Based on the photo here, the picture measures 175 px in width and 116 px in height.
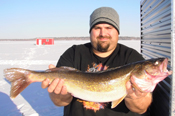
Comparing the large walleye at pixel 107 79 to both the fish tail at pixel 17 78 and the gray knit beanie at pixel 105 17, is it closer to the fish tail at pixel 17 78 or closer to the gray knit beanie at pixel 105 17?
the fish tail at pixel 17 78

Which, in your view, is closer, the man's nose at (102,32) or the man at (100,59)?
the man at (100,59)

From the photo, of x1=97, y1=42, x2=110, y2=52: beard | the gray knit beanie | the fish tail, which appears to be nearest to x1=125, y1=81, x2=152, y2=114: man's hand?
x1=97, y1=42, x2=110, y2=52: beard

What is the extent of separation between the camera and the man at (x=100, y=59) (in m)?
2.58

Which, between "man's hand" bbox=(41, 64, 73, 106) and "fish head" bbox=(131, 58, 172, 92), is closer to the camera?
"fish head" bbox=(131, 58, 172, 92)

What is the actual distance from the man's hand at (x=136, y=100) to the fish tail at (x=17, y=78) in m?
1.64

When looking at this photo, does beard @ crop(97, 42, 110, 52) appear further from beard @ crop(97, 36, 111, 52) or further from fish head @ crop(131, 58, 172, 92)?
fish head @ crop(131, 58, 172, 92)

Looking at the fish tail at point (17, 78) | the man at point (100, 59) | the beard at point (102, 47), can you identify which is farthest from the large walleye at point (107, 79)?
the beard at point (102, 47)

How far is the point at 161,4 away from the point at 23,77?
98.1 inches

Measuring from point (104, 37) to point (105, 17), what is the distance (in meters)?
0.37

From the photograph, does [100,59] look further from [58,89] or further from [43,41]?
[43,41]

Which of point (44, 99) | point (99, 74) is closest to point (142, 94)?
point (99, 74)

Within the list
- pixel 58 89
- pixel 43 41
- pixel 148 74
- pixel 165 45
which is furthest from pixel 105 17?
pixel 43 41

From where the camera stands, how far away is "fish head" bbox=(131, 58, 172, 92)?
2155 mm

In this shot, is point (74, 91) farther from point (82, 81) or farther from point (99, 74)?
point (99, 74)
